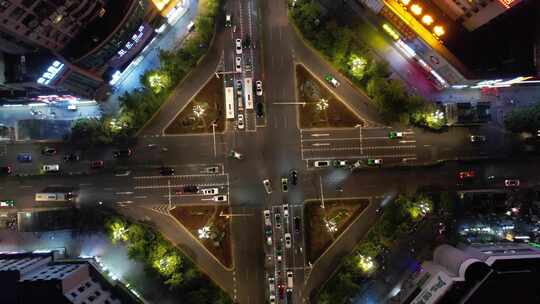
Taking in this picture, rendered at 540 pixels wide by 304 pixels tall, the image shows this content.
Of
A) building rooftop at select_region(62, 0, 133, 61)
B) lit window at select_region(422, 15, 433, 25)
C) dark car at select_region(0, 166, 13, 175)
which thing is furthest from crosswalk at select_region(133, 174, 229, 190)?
lit window at select_region(422, 15, 433, 25)

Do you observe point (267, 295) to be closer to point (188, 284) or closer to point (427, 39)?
point (188, 284)

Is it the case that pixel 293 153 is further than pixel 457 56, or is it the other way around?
pixel 293 153

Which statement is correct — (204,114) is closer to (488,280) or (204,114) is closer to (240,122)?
(240,122)

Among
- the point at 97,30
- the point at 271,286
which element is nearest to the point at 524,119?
the point at 271,286

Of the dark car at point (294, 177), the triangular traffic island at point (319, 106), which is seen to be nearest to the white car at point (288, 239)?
the dark car at point (294, 177)

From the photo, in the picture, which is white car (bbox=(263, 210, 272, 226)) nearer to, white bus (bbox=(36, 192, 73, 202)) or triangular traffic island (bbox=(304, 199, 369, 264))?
triangular traffic island (bbox=(304, 199, 369, 264))

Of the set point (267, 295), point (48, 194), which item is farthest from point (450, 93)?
point (48, 194)

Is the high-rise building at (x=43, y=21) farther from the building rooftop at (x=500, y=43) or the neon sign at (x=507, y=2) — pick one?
the neon sign at (x=507, y=2)
